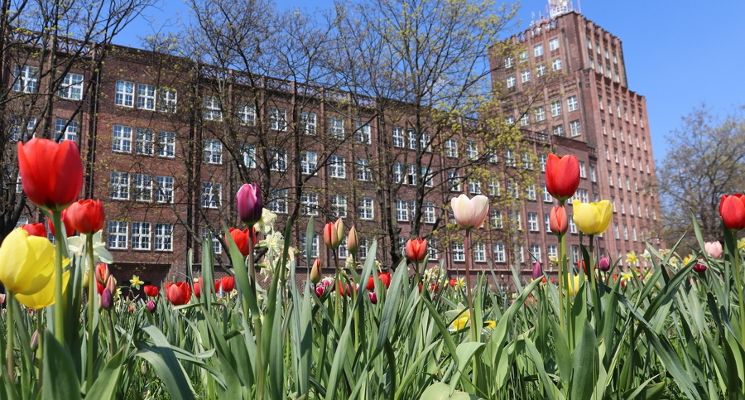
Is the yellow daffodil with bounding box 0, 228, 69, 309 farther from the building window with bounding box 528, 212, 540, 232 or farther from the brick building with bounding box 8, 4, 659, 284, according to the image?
the building window with bounding box 528, 212, 540, 232

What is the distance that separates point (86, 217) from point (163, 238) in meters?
23.4

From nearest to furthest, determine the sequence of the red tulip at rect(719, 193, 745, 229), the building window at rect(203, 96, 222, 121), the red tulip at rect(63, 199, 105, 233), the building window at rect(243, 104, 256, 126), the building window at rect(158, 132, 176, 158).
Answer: the red tulip at rect(63, 199, 105, 233) → the red tulip at rect(719, 193, 745, 229) → the building window at rect(158, 132, 176, 158) → the building window at rect(203, 96, 222, 121) → the building window at rect(243, 104, 256, 126)

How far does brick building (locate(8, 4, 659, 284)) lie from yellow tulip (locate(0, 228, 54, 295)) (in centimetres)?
38

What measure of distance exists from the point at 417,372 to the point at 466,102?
15.1 meters

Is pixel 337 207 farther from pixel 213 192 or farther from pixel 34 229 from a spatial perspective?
pixel 34 229

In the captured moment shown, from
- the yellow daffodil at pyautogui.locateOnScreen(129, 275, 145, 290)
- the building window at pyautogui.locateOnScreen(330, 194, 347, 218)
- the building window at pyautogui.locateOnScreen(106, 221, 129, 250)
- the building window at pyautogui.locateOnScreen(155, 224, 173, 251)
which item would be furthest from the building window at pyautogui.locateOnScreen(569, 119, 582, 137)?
the yellow daffodil at pyautogui.locateOnScreen(129, 275, 145, 290)

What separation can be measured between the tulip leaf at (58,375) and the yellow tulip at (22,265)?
9.7 inches

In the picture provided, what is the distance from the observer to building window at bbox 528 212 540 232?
3819cm

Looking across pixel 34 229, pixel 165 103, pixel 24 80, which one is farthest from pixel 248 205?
pixel 24 80

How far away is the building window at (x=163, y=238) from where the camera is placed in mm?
22847

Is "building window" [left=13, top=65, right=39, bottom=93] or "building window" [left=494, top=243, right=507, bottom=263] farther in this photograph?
"building window" [left=494, top=243, right=507, bottom=263]

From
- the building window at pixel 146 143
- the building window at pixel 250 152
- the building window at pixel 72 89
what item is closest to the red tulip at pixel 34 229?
the building window at pixel 250 152

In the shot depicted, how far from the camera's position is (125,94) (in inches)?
945

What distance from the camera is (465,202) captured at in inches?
65.2
